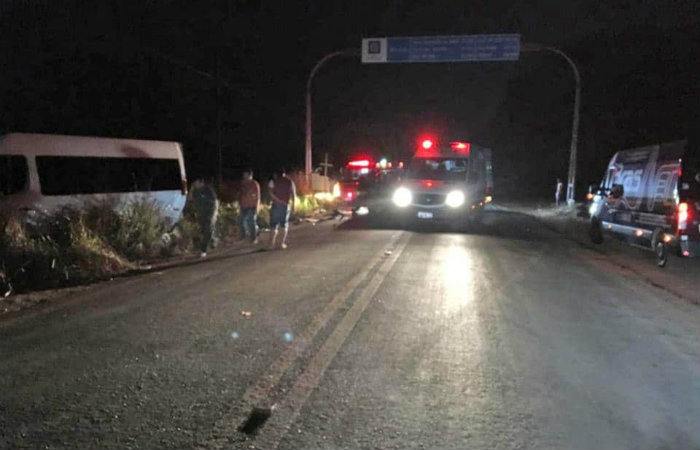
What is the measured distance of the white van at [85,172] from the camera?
12289 mm

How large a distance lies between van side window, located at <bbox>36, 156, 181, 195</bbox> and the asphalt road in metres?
3.99

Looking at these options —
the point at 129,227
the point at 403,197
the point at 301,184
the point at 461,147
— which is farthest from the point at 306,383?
the point at 301,184

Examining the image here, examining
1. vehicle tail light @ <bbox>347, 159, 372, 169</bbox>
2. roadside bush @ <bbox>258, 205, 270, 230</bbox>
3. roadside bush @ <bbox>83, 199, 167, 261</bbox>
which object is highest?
vehicle tail light @ <bbox>347, 159, 372, 169</bbox>

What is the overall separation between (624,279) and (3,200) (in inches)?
437

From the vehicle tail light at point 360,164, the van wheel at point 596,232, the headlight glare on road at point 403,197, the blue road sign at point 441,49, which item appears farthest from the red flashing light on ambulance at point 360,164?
the van wheel at point 596,232

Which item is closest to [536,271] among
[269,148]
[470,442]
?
[470,442]

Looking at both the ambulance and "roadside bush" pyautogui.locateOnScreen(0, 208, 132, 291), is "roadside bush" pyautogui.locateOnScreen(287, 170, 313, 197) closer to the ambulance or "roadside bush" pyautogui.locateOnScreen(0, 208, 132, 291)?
the ambulance

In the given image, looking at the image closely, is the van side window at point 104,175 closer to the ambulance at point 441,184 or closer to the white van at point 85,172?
the white van at point 85,172

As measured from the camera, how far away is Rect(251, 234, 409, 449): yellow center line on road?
4441 mm

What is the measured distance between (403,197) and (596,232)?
6088mm

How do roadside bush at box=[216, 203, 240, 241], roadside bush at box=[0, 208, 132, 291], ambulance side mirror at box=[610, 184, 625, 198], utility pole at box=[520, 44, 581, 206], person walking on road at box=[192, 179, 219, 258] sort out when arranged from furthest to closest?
1. utility pole at box=[520, 44, 581, 206]
2. roadside bush at box=[216, 203, 240, 241]
3. ambulance side mirror at box=[610, 184, 625, 198]
4. person walking on road at box=[192, 179, 219, 258]
5. roadside bush at box=[0, 208, 132, 291]

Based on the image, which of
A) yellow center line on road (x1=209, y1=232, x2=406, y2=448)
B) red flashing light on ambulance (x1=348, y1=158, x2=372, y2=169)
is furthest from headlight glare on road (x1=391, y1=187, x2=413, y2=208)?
red flashing light on ambulance (x1=348, y1=158, x2=372, y2=169)

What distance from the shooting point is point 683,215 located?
11750 millimetres

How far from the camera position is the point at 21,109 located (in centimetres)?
3002
